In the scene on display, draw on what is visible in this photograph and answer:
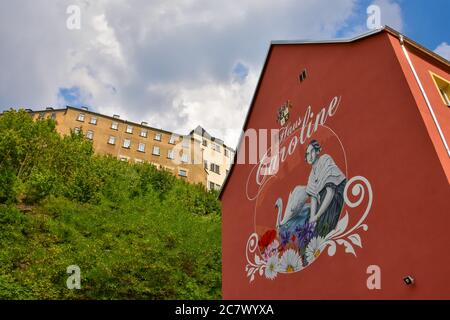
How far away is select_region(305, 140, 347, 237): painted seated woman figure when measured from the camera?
10.1 meters

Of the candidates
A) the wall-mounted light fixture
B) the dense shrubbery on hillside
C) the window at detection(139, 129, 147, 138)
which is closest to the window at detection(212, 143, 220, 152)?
the window at detection(139, 129, 147, 138)

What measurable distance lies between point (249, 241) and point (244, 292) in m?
1.78

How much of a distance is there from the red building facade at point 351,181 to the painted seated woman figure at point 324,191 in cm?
3

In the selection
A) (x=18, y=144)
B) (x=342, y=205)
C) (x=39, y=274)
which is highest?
(x=18, y=144)

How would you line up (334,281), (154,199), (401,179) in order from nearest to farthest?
(401,179), (334,281), (154,199)

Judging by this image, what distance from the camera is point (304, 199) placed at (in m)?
11.5

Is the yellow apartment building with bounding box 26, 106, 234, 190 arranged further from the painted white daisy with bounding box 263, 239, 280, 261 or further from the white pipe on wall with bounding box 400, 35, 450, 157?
the white pipe on wall with bounding box 400, 35, 450, 157

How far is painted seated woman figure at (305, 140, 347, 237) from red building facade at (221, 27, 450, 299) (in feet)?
0.10

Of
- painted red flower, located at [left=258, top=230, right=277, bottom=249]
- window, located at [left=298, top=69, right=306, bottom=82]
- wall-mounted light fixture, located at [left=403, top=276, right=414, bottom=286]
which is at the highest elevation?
window, located at [left=298, top=69, right=306, bottom=82]

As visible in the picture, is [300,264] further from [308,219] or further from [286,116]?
[286,116]

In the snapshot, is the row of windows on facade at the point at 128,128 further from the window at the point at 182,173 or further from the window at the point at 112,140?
the window at the point at 182,173

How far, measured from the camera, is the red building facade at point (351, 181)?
783 cm

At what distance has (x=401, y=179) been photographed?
27.5 feet

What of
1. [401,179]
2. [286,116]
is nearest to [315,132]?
[286,116]
